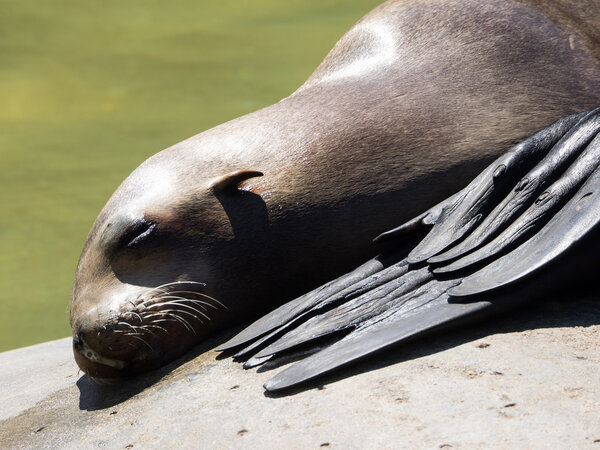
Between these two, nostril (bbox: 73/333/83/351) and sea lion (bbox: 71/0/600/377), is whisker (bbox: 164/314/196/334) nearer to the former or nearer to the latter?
sea lion (bbox: 71/0/600/377)

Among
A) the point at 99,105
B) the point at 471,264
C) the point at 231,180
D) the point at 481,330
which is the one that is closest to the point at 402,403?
the point at 481,330

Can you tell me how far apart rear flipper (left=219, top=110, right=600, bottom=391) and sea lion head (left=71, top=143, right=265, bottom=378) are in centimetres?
26

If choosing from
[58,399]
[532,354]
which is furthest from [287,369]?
[58,399]

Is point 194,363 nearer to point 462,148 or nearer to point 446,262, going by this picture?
point 446,262

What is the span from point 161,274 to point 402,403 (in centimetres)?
134

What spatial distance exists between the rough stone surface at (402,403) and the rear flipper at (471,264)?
8 cm

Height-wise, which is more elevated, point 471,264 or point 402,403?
point 471,264

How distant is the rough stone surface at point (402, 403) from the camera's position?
6.96 ft

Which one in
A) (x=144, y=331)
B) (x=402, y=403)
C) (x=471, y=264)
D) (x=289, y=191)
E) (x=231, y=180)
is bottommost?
(x=402, y=403)

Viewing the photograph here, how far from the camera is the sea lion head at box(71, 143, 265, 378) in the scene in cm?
330

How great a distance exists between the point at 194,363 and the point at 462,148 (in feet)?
4.19

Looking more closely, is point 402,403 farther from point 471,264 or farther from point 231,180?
point 231,180

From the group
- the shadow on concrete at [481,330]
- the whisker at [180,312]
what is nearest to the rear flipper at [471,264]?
the shadow on concrete at [481,330]

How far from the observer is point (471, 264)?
109 inches
